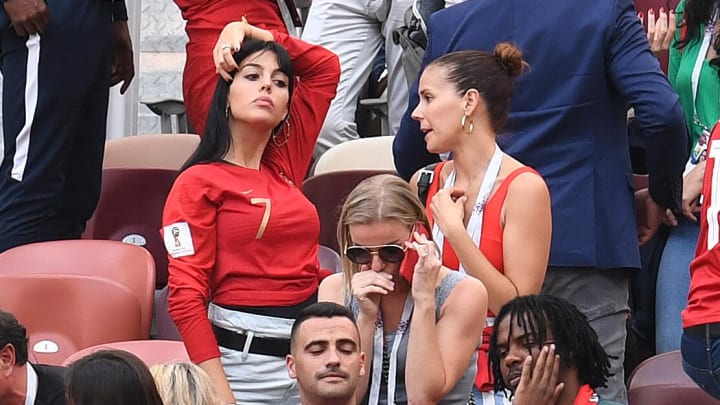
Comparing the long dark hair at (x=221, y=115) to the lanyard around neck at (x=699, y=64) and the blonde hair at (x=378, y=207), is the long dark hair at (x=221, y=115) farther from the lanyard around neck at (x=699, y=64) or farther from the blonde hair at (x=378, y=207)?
the lanyard around neck at (x=699, y=64)

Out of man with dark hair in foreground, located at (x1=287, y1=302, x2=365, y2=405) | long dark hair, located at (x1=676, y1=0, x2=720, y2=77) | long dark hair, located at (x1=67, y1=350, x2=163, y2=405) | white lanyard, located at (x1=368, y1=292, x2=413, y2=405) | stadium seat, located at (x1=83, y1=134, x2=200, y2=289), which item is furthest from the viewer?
stadium seat, located at (x1=83, y1=134, x2=200, y2=289)

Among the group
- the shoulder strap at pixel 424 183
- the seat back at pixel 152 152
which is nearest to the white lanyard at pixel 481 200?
the shoulder strap at pixel 424 183

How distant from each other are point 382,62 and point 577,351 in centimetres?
337

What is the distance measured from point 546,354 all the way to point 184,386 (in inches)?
32.1

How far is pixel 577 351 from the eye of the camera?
355 cm

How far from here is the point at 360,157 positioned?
18.6 ft

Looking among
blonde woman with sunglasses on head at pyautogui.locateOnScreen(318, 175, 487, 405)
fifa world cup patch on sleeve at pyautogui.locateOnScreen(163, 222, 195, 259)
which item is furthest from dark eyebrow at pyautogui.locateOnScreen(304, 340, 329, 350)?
fifa world cup patch on sleeve at pyautogui.locateOnScreen(163, 222, 195, 259)

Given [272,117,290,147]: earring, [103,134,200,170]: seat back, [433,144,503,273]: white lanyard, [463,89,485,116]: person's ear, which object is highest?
[463,89,485,116]: person's ear

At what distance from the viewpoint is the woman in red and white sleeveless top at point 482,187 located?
12.4 feet

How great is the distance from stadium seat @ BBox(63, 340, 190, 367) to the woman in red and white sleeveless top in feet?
2.56

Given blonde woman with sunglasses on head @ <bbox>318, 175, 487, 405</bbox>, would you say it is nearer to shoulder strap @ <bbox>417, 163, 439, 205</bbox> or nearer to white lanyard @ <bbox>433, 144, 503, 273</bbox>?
white lanyard @ <bbox>433, 144, 503, 273</bbox>

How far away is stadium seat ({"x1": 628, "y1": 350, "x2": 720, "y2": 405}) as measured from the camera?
13.0 feet

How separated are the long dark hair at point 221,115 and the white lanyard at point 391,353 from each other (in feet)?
2.75

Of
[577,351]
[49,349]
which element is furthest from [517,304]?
[49,349]
